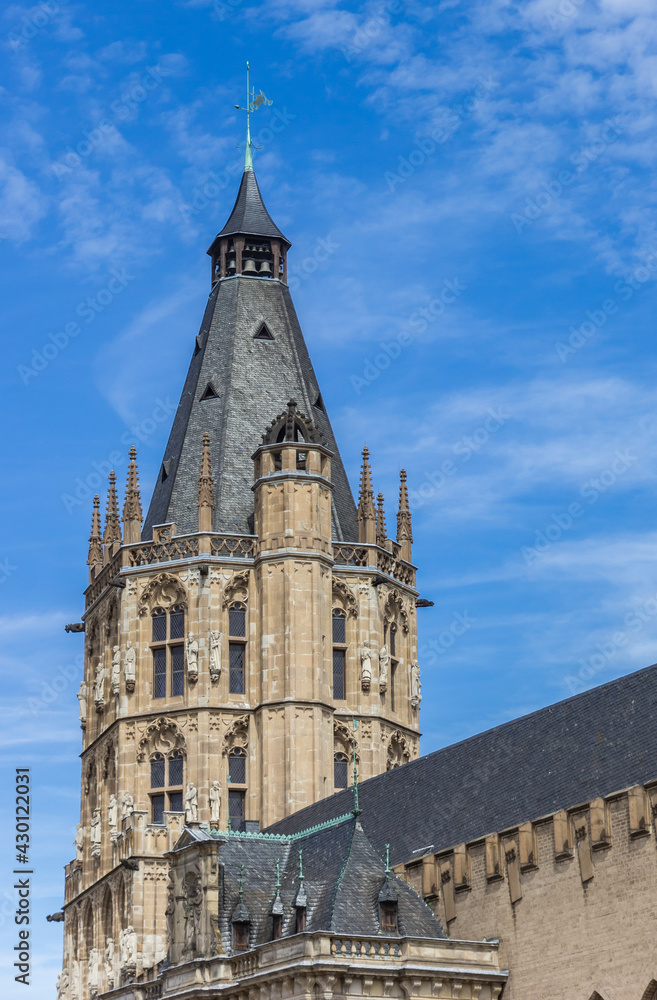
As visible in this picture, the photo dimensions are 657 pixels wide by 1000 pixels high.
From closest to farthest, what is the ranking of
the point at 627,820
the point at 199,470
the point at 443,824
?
the point at 627,820 < the point at 443,824 < the point at 199,470

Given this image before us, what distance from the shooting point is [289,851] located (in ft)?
193

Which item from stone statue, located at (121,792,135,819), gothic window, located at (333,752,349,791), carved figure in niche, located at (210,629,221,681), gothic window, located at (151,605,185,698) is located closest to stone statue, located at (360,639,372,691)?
gothic window, located at (333,752,349,791)

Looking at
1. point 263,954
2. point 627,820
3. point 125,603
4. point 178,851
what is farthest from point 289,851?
point 125,603

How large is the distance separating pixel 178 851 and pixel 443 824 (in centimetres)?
791

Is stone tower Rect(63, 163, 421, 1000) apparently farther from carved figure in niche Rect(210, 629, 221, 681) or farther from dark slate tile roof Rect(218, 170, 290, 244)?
dark slate tile roof Rect(218, 170, 290, 244)

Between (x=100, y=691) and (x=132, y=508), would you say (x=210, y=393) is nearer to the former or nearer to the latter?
(x=132, y=508)

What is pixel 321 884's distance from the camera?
5253 cm

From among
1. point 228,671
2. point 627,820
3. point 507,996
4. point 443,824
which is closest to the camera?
point 627,820

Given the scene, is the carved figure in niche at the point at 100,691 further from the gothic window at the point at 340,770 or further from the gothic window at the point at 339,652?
the gothic window at the point at 340,770

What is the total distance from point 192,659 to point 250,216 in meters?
22.3

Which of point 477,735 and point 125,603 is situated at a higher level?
point 125,603

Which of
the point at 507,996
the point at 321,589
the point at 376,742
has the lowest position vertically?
the point at 507,996

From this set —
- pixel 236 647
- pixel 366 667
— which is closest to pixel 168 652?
pixel 236 647

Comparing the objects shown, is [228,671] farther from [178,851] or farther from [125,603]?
[178,851]
